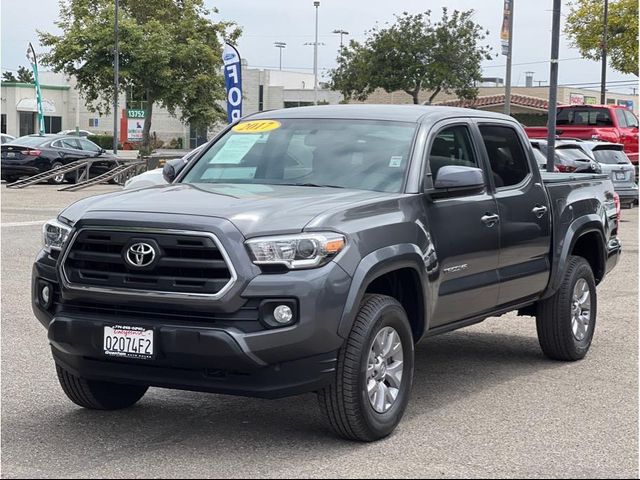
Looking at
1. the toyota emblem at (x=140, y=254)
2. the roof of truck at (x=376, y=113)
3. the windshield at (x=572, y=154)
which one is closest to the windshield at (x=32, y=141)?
the windshield at (x=572, y=154)

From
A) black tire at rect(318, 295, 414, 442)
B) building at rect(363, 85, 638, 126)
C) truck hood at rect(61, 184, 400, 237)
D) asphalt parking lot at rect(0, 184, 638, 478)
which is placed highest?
building at rect(363, 85, 638, 126)

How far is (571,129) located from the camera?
31016 mm

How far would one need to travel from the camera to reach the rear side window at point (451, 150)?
697 centimetres

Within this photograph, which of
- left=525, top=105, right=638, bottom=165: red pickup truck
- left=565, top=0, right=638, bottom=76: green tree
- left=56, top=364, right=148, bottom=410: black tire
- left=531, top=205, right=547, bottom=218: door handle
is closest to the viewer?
left=56, top=364, right=148, bottom=410: black tire

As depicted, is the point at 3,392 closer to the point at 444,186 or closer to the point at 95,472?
the point at 95,472

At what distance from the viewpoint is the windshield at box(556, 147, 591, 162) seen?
23.4 m

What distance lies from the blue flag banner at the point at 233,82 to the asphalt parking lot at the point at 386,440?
12.8 meters

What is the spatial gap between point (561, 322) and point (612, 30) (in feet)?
150

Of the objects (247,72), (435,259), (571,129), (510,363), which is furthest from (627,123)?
(247,72)

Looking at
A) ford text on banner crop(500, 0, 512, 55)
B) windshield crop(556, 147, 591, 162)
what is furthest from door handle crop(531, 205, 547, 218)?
ford text on banner crop(500, 0, 512, 55)

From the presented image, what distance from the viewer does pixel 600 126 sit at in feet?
103

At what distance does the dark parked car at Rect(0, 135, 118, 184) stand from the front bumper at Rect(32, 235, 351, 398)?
27.9 m

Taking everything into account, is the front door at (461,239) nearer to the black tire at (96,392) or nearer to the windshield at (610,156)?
the black tire at (96,392)

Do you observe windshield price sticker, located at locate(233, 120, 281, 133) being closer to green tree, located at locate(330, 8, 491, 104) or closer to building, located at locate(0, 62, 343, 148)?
green tree, located at locate(330, 8, 491, 104)
